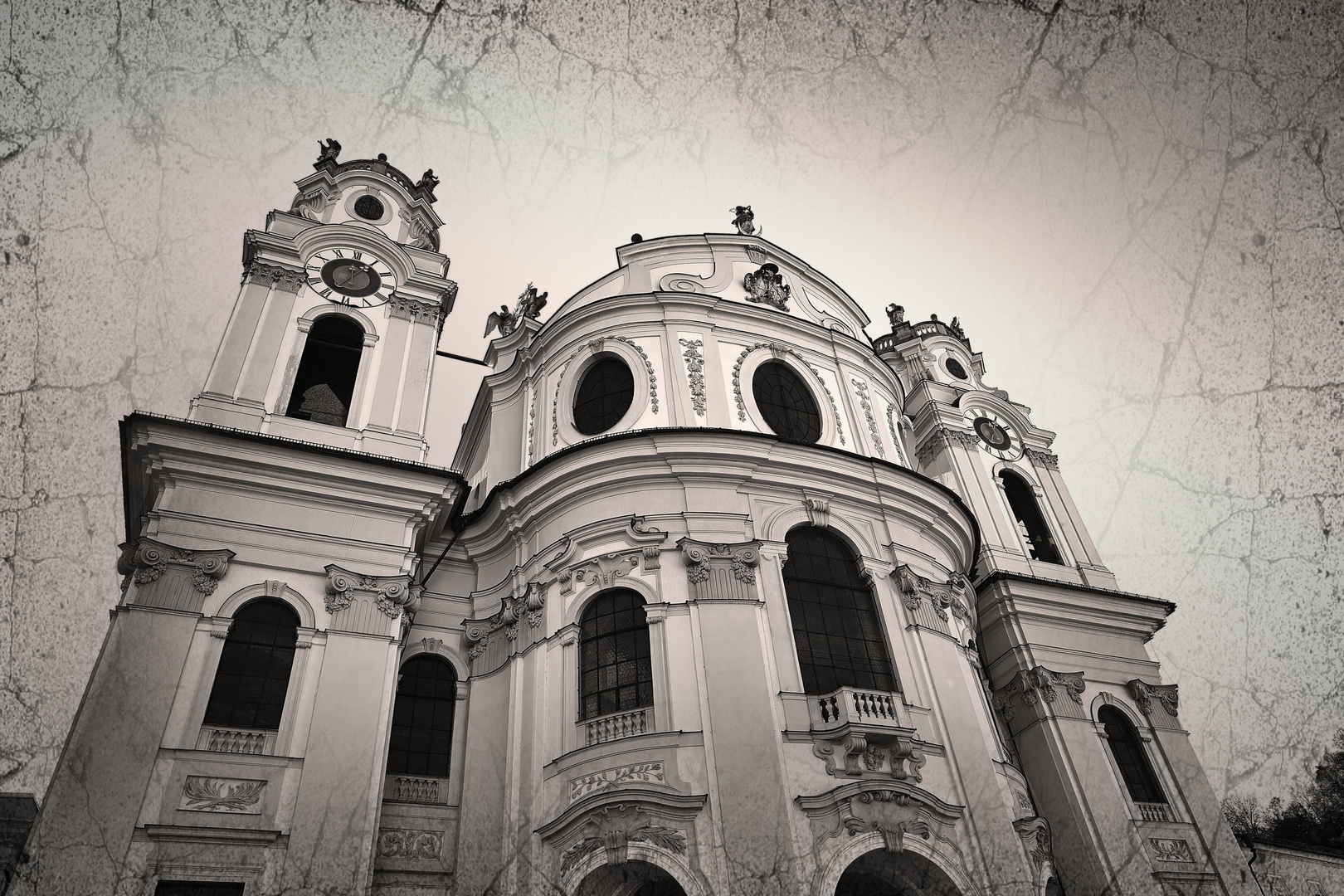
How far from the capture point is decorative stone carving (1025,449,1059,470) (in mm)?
29047

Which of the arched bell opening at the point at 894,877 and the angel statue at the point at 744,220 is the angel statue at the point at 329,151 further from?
the arched bell opening at the point at 894,877

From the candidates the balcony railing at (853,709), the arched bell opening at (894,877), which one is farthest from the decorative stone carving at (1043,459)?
the arched bell opening at (894,877)

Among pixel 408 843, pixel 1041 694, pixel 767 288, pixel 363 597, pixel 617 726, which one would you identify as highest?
pixel 767 288

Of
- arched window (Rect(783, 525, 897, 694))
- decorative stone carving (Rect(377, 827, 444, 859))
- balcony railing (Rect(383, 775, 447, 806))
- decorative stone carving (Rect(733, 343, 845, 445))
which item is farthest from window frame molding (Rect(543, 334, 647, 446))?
decorative stone carving (Rect(377, 827, 444, 859))

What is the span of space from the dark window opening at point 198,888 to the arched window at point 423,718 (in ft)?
12.7

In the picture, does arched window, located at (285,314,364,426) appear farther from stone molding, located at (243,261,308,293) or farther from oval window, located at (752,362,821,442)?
oval window, located at (752,362,821,442)

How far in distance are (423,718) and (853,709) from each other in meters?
8.61

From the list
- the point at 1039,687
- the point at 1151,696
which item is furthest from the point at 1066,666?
the point at 1151,696

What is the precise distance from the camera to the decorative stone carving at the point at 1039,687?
71.3 ft

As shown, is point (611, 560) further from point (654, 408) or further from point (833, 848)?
point (833, 848)

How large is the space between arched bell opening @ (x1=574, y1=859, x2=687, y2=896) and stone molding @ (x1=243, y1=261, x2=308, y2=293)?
1508 centimetres

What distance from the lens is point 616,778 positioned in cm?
1441

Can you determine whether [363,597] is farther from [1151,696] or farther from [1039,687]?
[1151,696]

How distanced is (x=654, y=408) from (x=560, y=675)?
21.3 feet
